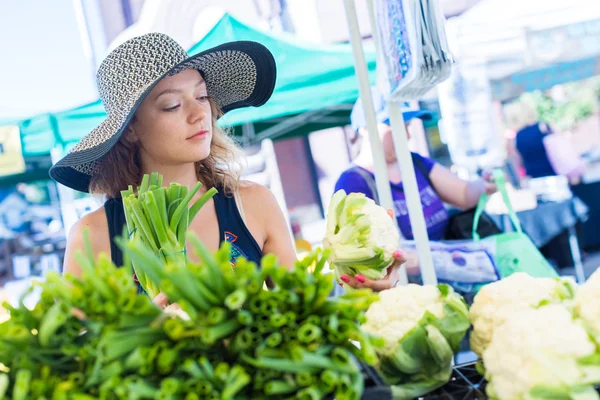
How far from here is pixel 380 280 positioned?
1.69m

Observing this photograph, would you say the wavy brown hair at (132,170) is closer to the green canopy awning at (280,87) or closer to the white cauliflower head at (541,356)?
the white cauliflower head at (541,356)

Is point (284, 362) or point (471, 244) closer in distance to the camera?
point (284, 362)

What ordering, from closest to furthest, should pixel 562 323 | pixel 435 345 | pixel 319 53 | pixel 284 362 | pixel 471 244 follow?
pixel 284 362 → pixel 562 323 → pixel 435 345 → pixel 471 244 → pixel 319 53

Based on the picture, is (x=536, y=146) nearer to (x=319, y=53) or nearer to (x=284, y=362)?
(x=319, y=53)

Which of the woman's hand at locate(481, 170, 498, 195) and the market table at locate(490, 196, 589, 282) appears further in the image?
the market table at locate(490, 196, 589, 282)

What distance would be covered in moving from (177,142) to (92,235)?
1.41 ft

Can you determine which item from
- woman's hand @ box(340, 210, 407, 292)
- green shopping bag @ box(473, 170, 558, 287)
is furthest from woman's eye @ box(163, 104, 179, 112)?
green shopping bag @ box(473, 170, 558, 287)

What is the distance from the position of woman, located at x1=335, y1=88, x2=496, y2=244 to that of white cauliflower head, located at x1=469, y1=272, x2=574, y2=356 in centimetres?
197

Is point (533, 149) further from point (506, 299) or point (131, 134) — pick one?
point (506, 299)

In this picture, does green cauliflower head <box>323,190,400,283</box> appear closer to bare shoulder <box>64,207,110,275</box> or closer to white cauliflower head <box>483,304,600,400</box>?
white cauliflower head <box>483,304,600,400</box>

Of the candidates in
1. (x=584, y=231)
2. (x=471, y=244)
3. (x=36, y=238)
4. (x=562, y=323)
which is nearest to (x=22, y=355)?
(x=562, y=323)

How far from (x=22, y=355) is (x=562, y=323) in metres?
0.84

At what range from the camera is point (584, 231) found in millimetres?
7496

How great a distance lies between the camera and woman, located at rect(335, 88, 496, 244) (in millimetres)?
3273
